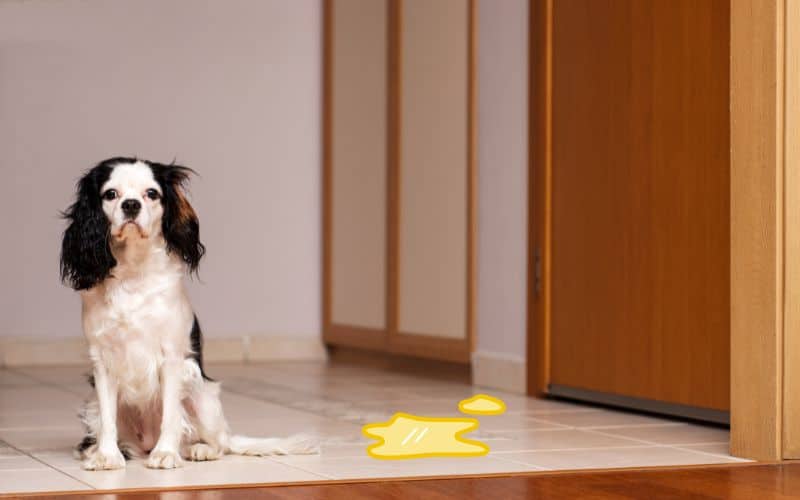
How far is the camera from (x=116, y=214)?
2.89 meters

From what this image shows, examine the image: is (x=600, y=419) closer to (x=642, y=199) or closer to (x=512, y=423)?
(x=512, y=423)

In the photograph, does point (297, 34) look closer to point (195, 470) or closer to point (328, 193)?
point (328, 193)

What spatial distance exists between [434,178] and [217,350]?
1.49m

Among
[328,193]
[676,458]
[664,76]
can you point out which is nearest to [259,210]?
[328,193]

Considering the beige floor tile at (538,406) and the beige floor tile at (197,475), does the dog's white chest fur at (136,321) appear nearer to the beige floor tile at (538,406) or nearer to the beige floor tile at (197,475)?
the beige floor tile at (197,475)

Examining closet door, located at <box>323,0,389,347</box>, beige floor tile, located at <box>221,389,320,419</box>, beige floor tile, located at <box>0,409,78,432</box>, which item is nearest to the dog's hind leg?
beige floor tile, located at <box>0,409,78,432</box>

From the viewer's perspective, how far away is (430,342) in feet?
18.0

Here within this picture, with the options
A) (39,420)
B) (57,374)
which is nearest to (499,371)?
(39,420)

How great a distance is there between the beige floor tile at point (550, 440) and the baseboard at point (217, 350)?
2.86m

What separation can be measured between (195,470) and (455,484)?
569 mm

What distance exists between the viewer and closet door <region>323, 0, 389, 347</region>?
6.03 m

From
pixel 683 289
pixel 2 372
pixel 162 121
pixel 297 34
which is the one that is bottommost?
pixel 2 372

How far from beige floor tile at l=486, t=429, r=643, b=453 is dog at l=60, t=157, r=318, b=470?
775 millimetres

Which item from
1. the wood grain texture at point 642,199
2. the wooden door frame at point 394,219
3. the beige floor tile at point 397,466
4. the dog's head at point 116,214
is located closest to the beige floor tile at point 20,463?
the dog's head at point 116,214
